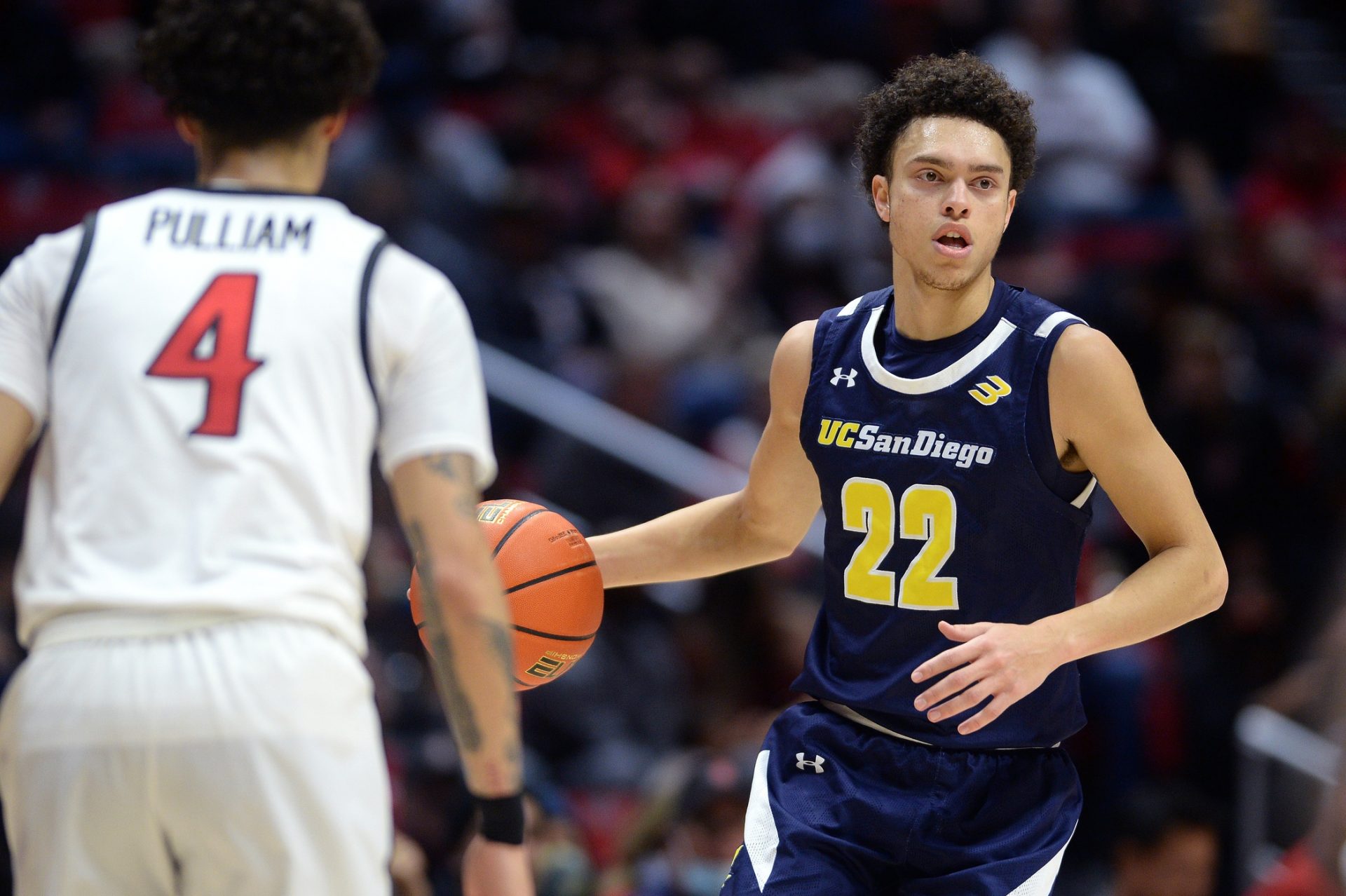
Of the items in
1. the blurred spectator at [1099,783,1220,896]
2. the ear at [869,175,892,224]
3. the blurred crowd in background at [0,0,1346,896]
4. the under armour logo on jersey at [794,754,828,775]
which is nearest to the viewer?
the under armour logo on jersey at [794,754,828,775]

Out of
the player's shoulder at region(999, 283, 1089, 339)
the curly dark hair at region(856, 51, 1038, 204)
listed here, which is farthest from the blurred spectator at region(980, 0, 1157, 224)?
the player's shoulder at region(999, 283, 1089, 339)

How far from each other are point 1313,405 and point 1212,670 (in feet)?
6.72

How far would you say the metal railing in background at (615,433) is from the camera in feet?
26.1

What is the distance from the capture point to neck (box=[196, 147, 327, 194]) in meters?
3.03

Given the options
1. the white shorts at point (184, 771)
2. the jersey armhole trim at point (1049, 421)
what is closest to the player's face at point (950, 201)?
the jersey armhole trim at point (1049, 421)

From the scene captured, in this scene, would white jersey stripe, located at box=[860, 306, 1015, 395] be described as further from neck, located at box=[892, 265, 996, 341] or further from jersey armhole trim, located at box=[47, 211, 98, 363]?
jersey armhole trim, located at box=[47, 211, 98, 363]

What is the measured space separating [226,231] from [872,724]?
5.93ft

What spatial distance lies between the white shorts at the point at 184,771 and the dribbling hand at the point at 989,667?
1.22m

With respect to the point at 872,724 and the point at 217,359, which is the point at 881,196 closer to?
the point at 872,724

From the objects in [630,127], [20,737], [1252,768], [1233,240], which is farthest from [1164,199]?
[20,737]

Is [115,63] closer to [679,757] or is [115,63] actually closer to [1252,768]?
[679,757]

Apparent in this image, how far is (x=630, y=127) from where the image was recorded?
10.8 meters

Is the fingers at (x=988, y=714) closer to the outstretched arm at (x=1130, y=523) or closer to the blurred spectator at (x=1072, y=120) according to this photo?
the outstretched arm at (x=1130, y=523)

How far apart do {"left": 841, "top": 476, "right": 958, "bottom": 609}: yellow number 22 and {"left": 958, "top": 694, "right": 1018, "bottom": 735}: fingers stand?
12.3 inches
